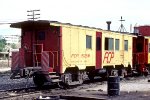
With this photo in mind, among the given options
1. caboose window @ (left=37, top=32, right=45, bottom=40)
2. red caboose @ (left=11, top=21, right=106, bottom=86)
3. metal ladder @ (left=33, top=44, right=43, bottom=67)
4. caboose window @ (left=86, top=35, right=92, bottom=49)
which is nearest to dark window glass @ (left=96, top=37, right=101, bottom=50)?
caboose window @ (left=86, top=35, right=92, bottom=49)

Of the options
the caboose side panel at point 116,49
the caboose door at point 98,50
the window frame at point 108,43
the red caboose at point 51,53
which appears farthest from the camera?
the window frame at point 108,43

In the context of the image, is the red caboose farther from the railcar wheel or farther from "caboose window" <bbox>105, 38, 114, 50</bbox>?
"caboose window" <bbox>105, 38, 114, 50</bbox>

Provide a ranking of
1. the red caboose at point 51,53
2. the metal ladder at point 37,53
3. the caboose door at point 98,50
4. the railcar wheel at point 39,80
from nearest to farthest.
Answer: the red caboose at point 51,53 < the metal ladder at point 37,53 < the railcar wheel at point 39,80 < the caboose door at point 98,50

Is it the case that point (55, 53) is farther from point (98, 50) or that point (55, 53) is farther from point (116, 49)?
point (116, 49)

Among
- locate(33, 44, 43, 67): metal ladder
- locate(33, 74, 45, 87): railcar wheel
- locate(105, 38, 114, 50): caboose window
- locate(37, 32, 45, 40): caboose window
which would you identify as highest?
locate(37, 32, 45, 40): caboose window

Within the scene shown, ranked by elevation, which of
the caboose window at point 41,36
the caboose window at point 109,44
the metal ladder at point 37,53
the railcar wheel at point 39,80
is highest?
the caboose window at point 41,36

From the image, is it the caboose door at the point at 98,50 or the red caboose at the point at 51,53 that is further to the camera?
the caboose door at the point at 98,50

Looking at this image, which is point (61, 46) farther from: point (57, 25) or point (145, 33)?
point (145, 33)

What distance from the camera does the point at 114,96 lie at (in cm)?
1360

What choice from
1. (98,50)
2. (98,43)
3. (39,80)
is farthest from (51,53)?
(98,43)

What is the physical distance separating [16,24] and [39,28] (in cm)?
137

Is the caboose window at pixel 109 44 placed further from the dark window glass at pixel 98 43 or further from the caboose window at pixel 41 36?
the caboose window at pixel 41 36

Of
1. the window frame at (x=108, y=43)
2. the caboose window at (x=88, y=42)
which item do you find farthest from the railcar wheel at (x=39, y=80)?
the window frame at (x=108, y=43)

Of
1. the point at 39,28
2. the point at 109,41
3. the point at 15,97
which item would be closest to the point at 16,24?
the point at 39,28
